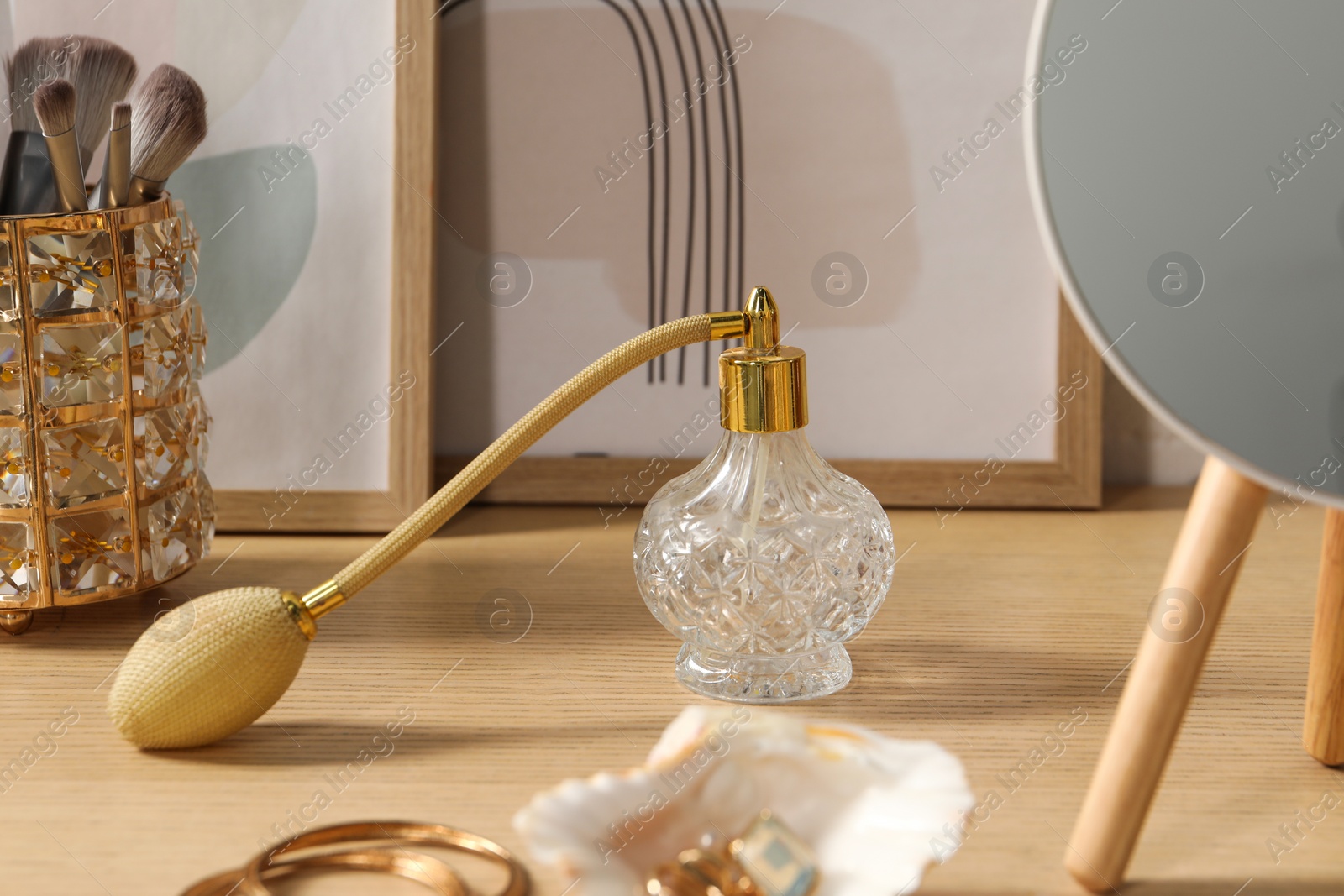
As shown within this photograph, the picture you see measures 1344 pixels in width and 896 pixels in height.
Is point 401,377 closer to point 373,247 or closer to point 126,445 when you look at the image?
point 373,247

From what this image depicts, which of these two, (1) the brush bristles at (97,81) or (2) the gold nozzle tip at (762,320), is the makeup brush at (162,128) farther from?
(2) the gold nozzle tip at (762,320)

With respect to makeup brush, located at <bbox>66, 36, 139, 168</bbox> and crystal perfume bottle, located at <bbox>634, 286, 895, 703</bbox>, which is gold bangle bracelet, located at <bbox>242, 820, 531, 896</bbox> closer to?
crystal perfume bottle, located at <bbox>634, 286, 895, 703</bbox>

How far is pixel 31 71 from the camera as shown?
0.60 metres

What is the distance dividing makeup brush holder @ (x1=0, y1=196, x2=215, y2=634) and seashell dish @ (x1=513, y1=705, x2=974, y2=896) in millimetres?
330

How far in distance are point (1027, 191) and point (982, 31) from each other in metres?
0.11

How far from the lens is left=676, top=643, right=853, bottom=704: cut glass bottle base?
535 millimetres

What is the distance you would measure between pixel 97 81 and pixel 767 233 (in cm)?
40

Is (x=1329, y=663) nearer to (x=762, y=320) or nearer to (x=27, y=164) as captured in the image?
(x=762, y=320)

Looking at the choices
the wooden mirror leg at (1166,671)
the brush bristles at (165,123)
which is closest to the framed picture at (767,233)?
the brush bristles at (165,123)

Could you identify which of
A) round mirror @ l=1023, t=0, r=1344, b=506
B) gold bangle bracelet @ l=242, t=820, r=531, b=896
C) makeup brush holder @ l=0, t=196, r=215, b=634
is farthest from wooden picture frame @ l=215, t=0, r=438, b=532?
round mirror @ l=1023, t=0, r=1344, b=506

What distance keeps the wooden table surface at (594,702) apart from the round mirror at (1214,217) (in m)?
0.15

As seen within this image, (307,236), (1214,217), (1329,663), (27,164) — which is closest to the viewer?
(1214,217)

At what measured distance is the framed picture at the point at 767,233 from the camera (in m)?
0.76

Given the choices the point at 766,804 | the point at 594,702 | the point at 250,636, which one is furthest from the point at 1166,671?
the point at 250,636
